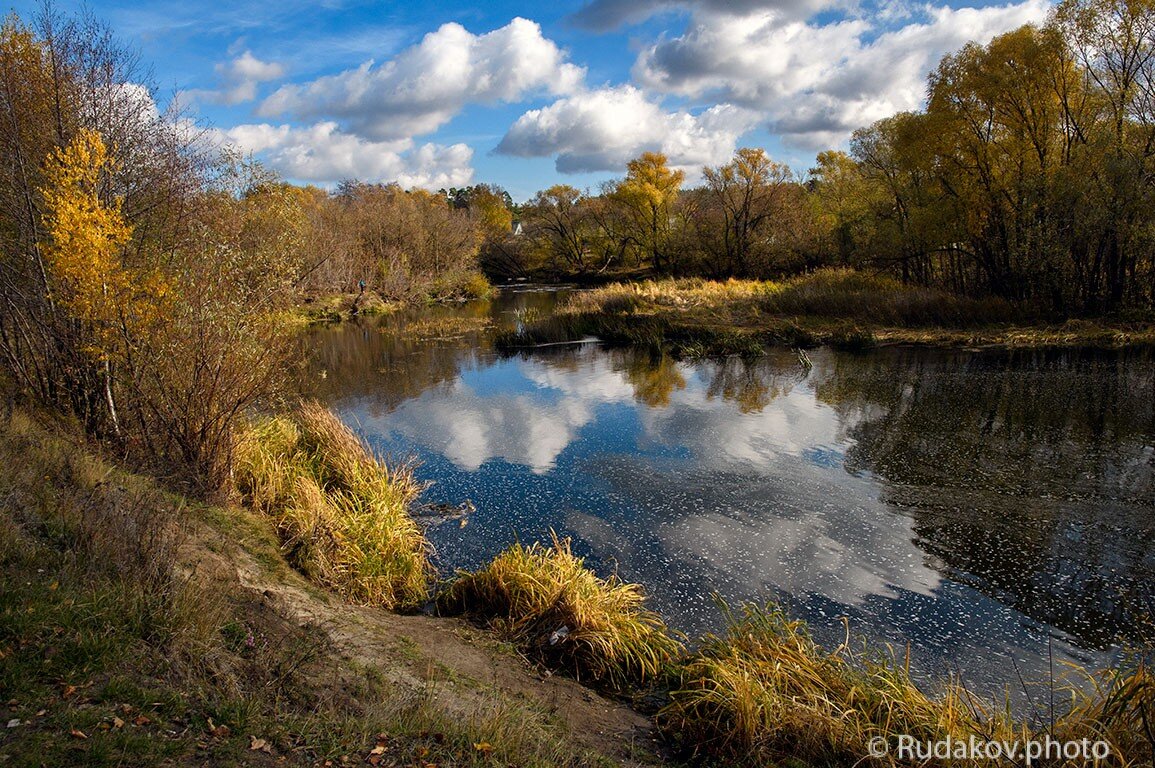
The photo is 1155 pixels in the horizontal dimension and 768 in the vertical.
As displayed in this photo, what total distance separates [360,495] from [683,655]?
5298 mm

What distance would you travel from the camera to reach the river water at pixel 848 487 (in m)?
6.78

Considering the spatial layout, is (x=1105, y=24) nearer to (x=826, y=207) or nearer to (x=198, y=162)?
(x=826, y=207)

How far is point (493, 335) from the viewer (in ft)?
98.8

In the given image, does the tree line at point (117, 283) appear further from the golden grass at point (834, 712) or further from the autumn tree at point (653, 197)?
the autumn tree at point (653, 197)

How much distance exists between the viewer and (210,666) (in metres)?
4.24

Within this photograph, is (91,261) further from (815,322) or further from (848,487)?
(815,322)

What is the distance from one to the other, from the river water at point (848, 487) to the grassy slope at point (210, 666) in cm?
219

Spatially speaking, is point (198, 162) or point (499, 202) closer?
point (198, 162)

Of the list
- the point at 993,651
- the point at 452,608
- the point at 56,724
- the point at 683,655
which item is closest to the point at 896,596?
the point at 993,651

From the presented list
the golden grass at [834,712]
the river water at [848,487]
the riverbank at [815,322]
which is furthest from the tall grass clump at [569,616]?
the riverbank at [815,322]

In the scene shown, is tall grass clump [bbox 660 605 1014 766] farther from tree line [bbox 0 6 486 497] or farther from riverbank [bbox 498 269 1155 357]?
riverbank [bbox 498 269 1155 357]

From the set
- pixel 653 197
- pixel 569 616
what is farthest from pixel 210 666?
pixel 653 197

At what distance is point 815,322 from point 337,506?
23481 mm

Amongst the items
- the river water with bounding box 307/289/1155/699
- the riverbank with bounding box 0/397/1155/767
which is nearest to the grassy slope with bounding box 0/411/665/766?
the riverbank with bounding box 0/397/1155/767
